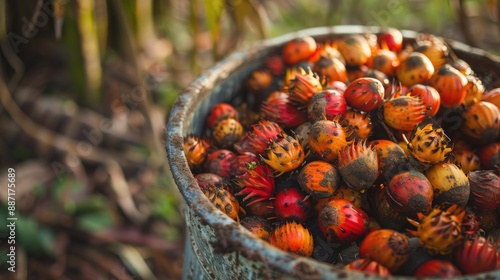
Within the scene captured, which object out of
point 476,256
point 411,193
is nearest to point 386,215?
point 411,193

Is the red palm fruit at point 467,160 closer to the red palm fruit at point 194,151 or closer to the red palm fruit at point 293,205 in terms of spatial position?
the red palm fruit at point 293,205

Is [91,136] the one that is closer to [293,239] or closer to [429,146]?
[293,239]

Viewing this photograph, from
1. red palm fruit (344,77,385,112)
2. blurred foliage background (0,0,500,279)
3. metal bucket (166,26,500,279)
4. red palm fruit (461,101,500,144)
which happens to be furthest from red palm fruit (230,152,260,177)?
blurred foliage background (0,0,500,279)

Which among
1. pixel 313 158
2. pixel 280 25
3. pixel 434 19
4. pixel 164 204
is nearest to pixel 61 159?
pixel 164 204

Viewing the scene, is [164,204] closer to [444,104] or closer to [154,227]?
[154,227]

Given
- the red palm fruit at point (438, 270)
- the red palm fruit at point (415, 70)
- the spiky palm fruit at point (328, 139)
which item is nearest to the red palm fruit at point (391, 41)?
the red palm fruit at point (415, 70)

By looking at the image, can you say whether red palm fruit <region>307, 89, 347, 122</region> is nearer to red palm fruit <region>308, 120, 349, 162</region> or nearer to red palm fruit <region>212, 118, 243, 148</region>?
red palm fruit <region>308, 120, 349, 162</region>
